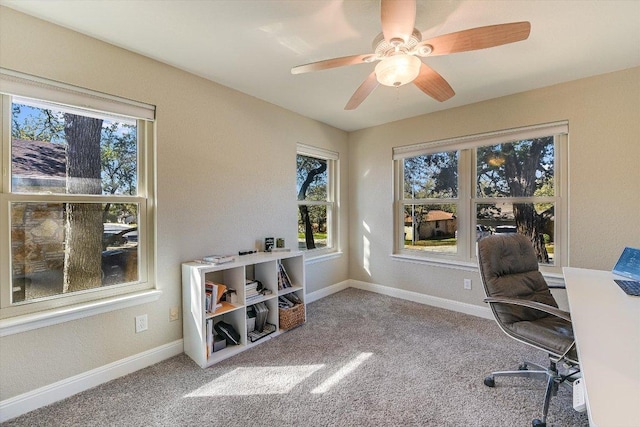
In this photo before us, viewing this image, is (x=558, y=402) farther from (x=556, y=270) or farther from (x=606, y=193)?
(x=606, y=193)

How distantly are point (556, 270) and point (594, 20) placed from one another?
83.8 inches

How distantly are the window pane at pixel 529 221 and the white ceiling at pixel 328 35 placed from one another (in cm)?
121

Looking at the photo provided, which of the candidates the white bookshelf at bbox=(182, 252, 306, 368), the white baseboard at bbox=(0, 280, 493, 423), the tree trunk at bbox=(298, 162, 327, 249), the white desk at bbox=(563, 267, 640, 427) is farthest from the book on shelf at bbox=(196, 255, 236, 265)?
the white desk at bbox=(563, 267, 640, 427)

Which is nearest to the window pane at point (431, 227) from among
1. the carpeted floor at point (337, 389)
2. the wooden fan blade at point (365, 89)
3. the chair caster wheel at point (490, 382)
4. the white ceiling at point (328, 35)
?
the carpeted floor at point (337, 389)

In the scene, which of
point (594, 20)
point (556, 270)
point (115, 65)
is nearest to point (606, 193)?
point (556, 270)

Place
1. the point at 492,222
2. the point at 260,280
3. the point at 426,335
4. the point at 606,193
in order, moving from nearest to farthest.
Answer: the point at 606,193, the point at 426,335, the point at 260,280, the point at 492,222

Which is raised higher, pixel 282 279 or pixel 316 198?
pixel 316 198

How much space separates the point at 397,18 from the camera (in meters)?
1.25

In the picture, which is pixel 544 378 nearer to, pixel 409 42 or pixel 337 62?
pixel 409 42

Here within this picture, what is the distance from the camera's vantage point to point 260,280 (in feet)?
9.19

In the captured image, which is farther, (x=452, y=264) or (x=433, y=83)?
(x=452, y=264)

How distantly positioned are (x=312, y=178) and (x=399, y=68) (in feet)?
7.91

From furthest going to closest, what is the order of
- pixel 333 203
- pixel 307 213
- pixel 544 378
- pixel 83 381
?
pixel 333 203 → pixel 307 213 → pixel 83 381 → pixel 544 378

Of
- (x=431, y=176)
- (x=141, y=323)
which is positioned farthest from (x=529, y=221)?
(x=141, y=323)
